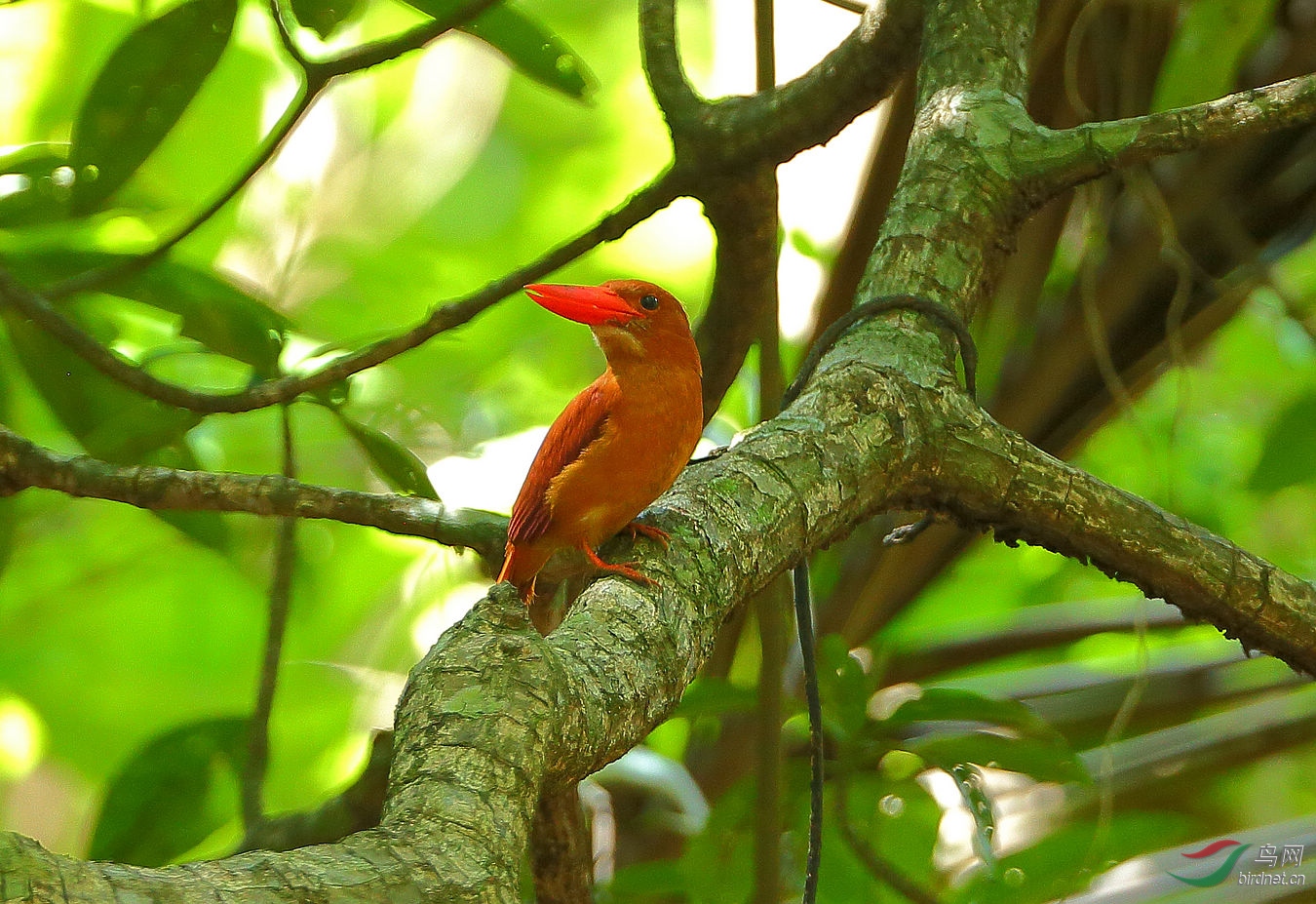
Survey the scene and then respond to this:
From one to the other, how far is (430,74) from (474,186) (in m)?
0.45

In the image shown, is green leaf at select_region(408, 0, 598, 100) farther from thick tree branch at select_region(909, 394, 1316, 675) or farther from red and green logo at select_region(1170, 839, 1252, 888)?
red and green logo at select_region(1170, 839, 1252, 888)

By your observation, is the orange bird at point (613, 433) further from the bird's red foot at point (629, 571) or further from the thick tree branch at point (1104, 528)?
the thick tree branch at point (1104, 528)

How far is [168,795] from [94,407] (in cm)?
61

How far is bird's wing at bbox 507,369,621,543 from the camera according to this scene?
1.52 meters

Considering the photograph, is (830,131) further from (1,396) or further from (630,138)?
(630,138)

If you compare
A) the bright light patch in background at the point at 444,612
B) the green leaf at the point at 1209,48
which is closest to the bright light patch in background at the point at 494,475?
the bright light patch in background at the point at 444,612

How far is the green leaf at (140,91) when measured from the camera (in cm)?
151

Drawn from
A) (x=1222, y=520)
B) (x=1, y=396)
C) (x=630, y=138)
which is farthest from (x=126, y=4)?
(x=1222, y=520)

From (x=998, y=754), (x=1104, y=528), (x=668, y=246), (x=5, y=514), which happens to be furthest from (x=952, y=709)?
(x=668, y=246)

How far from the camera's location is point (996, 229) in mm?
1509

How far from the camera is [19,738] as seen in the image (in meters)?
3.75

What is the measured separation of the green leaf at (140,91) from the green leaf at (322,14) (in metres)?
0.10

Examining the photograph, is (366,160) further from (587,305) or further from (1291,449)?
(1291,449)

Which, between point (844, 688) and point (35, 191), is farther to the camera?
point (844, 688)
